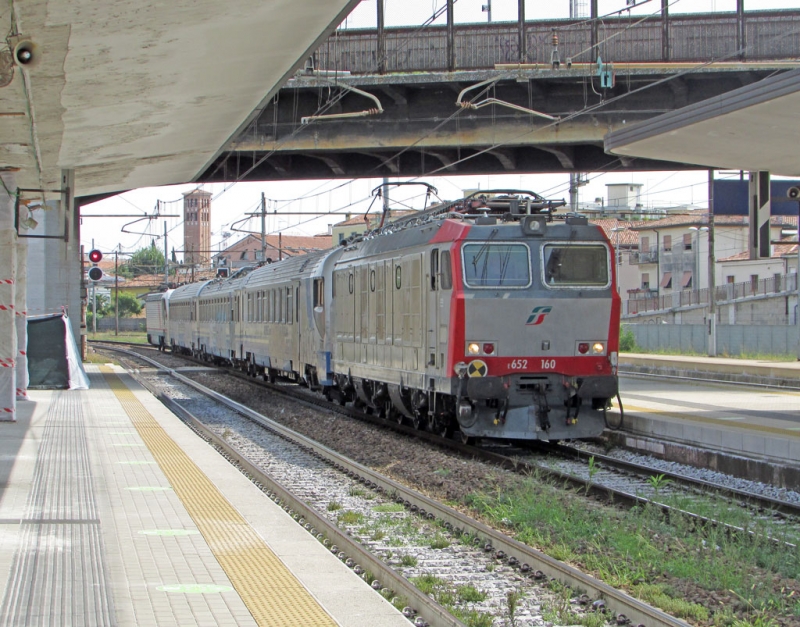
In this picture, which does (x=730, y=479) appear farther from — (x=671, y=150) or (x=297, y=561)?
(x=671, y=150)

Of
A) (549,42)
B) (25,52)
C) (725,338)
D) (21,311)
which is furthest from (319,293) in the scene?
(725,338)

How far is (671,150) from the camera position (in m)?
18.8

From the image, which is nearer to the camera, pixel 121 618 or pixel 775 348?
pixel 121 618

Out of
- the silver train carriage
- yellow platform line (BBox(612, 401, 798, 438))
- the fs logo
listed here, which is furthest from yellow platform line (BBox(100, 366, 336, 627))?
the silver train carriage

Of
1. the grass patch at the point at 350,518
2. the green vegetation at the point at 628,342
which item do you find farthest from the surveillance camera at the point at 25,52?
the green vegetation at the point at 628,342

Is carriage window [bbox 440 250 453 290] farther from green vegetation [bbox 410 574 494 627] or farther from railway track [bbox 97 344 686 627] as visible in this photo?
green vegetation [bbox 410 574 494 627]

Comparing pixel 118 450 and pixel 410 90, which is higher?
pixel 410 90

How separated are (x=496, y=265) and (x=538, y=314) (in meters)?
0.84

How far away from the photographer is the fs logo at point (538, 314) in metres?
13.7

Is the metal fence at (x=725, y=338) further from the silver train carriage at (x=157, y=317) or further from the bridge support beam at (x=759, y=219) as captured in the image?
the silver train carriage at (x=157, y=317)

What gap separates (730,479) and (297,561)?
6626 millimetres

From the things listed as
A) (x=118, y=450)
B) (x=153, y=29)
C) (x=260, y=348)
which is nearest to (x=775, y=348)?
(x=260, y=348)

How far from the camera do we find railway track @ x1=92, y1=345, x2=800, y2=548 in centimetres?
918

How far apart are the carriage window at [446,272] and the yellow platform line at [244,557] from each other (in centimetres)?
388
